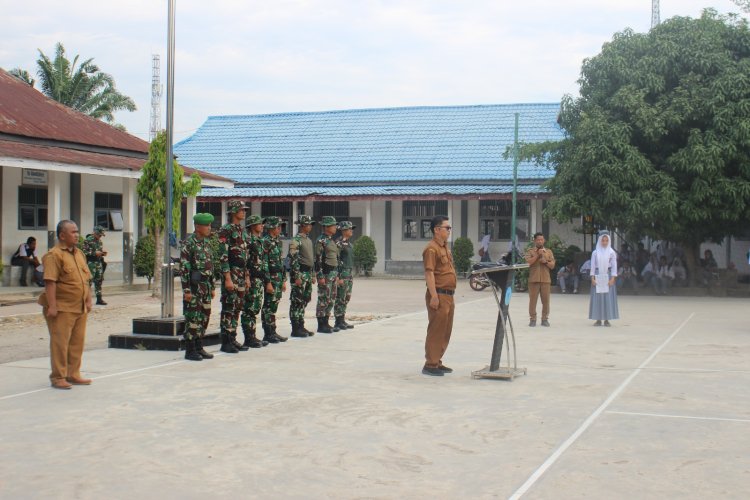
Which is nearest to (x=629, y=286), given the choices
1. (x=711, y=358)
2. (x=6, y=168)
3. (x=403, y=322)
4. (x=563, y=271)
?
(x=563, y=271)

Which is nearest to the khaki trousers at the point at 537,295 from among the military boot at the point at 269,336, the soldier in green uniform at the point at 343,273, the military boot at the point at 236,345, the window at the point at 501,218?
the soldier in green uniform at the point at 343,273

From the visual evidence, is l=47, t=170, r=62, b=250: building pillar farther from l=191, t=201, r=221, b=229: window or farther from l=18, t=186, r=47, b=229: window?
l=191, t=201, r=221, b=229: window

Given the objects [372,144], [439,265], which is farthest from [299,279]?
[372,144]

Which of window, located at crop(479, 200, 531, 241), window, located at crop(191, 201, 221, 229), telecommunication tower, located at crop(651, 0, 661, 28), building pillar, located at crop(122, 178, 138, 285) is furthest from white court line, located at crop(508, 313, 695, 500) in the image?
telecommunication tower, located at crop(651, 0, 661, 28)

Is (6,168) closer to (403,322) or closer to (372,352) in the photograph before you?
(403,322)

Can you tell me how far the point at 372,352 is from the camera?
11734 millimetres

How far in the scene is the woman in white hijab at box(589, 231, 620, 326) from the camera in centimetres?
1570

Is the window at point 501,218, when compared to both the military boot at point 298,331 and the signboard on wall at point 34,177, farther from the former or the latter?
the military boot at point 298,331

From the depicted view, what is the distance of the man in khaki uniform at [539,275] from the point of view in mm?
15781

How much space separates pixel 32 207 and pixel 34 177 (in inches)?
33.2

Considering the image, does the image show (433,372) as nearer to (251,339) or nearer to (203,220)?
(251,339)

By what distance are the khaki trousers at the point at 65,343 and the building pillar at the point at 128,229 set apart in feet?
53.6

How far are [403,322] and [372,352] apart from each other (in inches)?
167

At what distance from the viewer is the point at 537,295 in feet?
52.1
